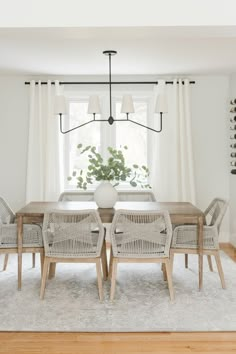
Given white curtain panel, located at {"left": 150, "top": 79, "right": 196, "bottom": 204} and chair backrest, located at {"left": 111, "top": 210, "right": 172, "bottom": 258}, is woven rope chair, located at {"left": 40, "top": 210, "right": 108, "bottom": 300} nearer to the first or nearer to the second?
chair backrest, located at {"left": 111, "top": 210, "right": 172, "bottom": 258}

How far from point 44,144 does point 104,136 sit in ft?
2.79

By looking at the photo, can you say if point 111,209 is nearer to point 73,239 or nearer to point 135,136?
point 73,239

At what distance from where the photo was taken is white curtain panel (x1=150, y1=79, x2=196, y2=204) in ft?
20.3

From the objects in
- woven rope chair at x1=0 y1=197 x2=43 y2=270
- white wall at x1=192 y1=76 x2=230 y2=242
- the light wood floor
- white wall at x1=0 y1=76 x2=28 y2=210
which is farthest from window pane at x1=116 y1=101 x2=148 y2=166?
the light wood floor

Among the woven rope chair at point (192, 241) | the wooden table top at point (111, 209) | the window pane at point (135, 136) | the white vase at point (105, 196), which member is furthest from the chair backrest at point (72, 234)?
the window pane at point (135, 136)

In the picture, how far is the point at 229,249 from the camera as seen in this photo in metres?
6.14

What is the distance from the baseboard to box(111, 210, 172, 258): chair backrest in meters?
1.91

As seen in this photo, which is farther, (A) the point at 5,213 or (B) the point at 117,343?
(A) the point at 5,213

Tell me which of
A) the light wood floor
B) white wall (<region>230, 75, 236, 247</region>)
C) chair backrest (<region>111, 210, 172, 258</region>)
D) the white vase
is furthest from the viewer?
white wall (<region>230, 75, 236, 247</region>)

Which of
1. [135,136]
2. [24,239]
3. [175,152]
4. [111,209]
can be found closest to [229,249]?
[175,152]

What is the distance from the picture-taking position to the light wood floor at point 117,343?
3041 millimetres
